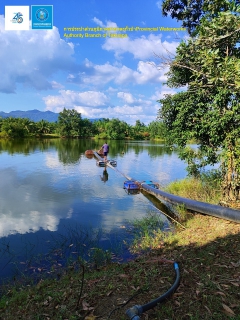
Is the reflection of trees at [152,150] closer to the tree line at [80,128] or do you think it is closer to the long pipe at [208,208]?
the long pipe at [208,208]

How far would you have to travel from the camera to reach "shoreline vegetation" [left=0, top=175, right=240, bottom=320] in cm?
301

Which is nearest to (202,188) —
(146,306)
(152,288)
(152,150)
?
(152,288)

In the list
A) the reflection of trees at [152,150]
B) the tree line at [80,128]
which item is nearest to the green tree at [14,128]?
the tree line at [80,128]

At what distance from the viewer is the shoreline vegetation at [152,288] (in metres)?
3.01

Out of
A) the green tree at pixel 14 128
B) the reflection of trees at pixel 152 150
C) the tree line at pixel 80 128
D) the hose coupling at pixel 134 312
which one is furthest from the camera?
the tree line at pixel 80 128

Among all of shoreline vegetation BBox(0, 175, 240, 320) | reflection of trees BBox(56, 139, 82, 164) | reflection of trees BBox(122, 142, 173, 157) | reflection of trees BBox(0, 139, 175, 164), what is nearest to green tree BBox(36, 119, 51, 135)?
reflection of trees BBox(0, 139, 175, 164)

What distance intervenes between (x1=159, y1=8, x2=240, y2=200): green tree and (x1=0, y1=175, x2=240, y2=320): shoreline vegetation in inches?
97.7

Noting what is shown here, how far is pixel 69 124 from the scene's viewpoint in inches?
2906

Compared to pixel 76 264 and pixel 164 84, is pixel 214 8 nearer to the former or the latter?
pixel 164 84

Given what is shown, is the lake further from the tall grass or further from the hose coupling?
the hose coupling

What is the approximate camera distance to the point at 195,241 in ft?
17.3

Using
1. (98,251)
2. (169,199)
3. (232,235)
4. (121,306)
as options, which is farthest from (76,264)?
(169,199)

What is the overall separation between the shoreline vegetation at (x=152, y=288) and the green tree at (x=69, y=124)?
69370mm

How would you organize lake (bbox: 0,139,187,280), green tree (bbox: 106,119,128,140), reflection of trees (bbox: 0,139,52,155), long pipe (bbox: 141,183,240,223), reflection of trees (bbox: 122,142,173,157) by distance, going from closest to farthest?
long pipe (bbox: 141,183,240,223) < lake (bbox: 0,139,187,280) < reflection of trees (bbox: 0,139,52,155) < reflection of trees (bbox: 122,142,173,157) < green tree (bbox: 106,119,128,140)
